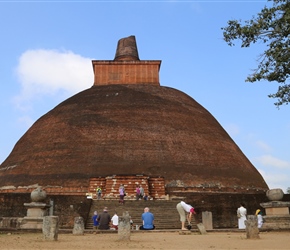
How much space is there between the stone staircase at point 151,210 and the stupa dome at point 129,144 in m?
5.44

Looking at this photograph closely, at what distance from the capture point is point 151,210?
57.0 ft

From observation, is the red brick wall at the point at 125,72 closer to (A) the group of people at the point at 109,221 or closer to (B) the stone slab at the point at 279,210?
(A) the group of people at the point at 109,221

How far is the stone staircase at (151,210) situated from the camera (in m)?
16.1

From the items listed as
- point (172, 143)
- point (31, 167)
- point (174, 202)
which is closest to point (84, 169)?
point (31, 167)

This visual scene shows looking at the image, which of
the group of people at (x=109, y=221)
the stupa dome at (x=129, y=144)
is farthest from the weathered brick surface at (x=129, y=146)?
the group of people at (x=109, y=221)

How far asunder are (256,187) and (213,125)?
5.37 meters

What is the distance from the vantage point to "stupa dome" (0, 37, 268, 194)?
24156 millimetres

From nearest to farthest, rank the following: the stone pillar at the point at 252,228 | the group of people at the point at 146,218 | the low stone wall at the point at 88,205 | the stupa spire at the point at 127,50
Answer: the stone pillar at the point at 252,228, the group of people at the point at 146,218, the low stone wall at the point at 88,205, the stupa spire at the point at 127,50

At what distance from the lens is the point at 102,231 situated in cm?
1266

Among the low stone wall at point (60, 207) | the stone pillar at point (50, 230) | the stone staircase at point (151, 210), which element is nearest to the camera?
the stone pillar at point (50, 230)

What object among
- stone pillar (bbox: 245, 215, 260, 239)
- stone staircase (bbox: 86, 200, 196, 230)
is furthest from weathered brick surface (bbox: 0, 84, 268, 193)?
stone pillar (bbox: 245, 215, 260, 239)

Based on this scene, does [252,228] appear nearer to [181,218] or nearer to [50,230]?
[181,218]

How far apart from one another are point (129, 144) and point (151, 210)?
8.23 meters

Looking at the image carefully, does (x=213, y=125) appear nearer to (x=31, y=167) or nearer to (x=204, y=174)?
(x=204, y=174)
